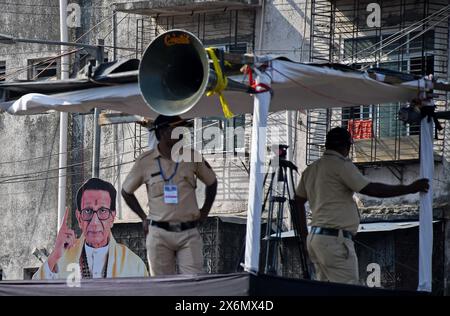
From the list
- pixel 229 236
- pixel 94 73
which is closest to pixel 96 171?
pixel 229 236

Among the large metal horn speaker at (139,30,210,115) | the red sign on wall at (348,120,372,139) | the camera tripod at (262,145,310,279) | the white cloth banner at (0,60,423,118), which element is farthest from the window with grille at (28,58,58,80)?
the large metal horn speaker at (139,30,210,115)

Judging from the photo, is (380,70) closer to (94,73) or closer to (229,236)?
(94,73)

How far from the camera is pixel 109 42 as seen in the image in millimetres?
29766

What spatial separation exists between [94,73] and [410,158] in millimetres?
12836

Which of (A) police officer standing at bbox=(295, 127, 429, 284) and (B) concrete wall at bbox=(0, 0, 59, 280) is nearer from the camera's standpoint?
(A) police officer standing at bbox=(295, 127, 429, 284)

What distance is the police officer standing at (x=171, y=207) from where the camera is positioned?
12.7 m

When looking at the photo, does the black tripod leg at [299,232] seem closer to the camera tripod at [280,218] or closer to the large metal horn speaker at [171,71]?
the camera tripod at [280,218]

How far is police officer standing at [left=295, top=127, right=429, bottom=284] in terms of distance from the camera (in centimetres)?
1296

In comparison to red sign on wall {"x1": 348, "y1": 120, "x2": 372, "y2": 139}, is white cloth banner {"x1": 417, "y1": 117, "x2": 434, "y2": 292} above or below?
below

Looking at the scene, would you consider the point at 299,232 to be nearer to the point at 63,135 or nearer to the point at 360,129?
the point at 360,129

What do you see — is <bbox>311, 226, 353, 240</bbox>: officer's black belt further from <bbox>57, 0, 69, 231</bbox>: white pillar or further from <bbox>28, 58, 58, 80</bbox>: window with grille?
<bbox>28, 58, 58, 80</bbox>: window with grille

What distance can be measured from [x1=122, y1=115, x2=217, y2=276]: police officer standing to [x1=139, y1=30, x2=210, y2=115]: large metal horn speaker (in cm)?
46

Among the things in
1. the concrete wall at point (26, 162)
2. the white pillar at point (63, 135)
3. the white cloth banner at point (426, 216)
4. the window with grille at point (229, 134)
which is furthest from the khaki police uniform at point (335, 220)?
the concrete wall at point (26, 162)

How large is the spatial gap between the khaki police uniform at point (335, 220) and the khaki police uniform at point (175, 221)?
3.54 ft
